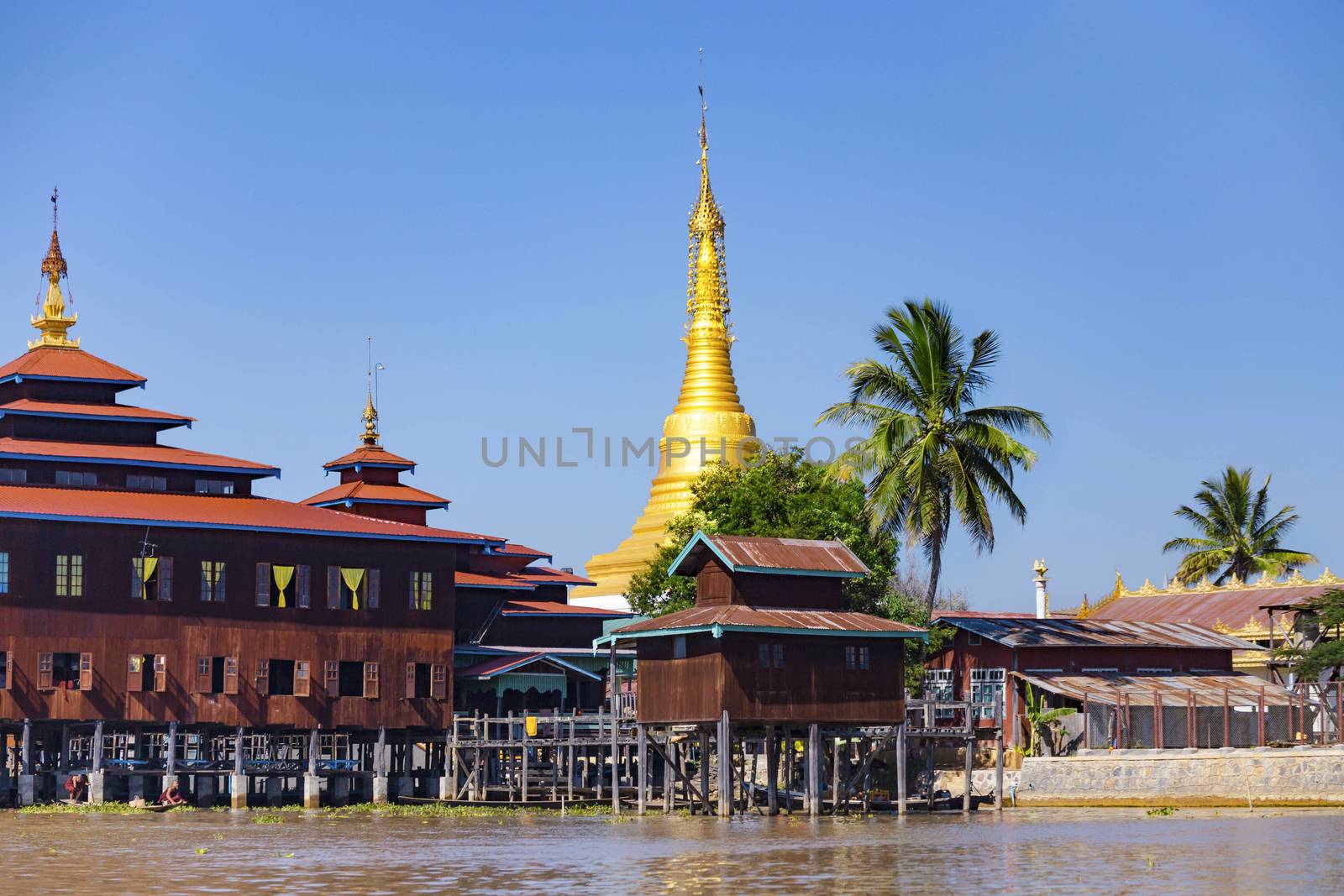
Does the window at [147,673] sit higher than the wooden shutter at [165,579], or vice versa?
the wooden shutter at [165,579]

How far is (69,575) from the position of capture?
58.3 meters

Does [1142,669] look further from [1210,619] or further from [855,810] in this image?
[855,810]

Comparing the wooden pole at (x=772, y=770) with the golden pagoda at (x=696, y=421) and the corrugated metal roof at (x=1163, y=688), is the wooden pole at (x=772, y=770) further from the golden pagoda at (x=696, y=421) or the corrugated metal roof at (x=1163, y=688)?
the golden pagoda at (x=696, y=421)

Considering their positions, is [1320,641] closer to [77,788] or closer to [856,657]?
[856,657]

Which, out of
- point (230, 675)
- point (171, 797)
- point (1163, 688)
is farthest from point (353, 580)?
point (1163, 688)

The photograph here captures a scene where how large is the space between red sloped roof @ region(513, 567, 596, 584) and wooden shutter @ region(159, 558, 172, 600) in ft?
62.3

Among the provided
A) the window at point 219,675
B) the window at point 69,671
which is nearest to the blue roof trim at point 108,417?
the window at point 219,675

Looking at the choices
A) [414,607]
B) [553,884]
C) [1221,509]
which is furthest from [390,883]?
[1221,509]

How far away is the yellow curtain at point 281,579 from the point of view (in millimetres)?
61719

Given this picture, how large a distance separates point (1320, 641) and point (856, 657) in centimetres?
1826

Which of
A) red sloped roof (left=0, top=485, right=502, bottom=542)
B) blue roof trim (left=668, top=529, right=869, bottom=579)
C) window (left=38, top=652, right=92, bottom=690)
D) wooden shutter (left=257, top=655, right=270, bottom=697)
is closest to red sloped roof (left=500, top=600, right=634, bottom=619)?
red sloped roof (left=0, top=485, right=502, bottom=542)

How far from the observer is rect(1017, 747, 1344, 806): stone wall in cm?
5147

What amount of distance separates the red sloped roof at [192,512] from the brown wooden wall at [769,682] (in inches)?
474

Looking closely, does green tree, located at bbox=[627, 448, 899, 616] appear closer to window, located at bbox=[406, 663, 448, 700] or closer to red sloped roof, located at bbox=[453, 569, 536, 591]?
red sloped roof, located at bbox=[453, 569, 536, 591]
